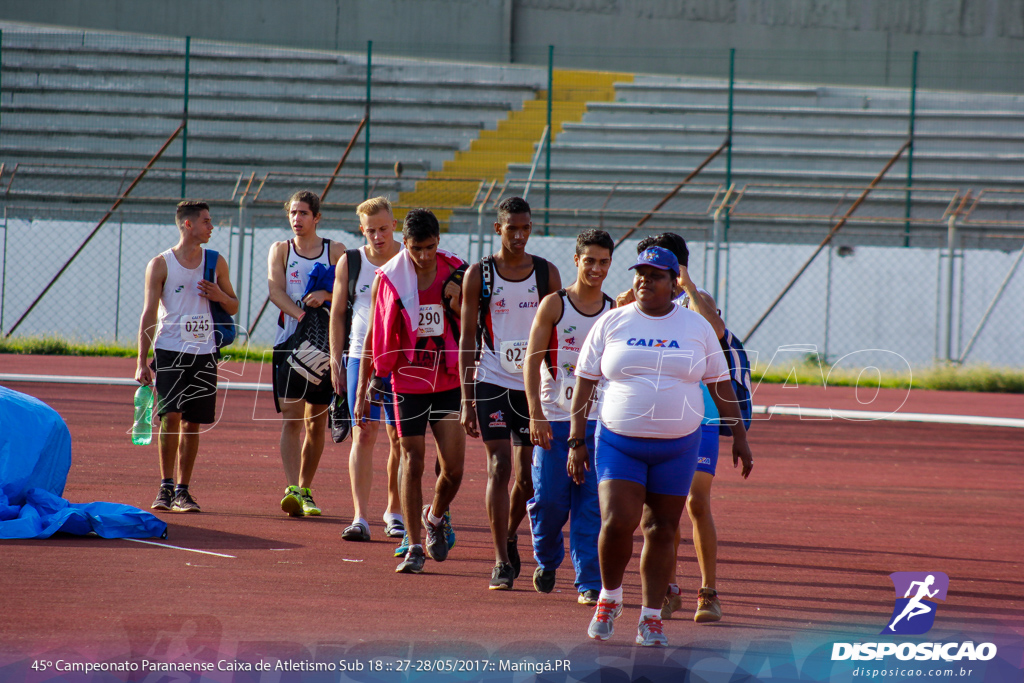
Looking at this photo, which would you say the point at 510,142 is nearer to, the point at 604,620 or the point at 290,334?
the point at 290,334

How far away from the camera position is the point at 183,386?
317 inches

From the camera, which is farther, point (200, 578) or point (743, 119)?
point (743, 119)

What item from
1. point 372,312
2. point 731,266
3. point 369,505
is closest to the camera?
point 372,312

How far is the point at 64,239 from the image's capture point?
21891 millimetres

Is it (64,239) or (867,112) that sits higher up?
(867,112)

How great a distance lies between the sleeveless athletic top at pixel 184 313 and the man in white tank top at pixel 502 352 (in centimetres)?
260

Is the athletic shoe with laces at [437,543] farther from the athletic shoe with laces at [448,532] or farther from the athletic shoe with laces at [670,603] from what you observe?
the athletic shoe with laces at [670,603]

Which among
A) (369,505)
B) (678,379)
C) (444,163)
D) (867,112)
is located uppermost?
(867,112)

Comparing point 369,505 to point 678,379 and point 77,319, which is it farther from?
Answer: point 77,319

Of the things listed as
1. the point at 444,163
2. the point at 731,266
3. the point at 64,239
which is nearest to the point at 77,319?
the point at 64,239

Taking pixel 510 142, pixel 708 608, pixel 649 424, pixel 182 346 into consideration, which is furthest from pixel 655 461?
pixel 510 142

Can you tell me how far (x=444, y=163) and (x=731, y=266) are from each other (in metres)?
8.92

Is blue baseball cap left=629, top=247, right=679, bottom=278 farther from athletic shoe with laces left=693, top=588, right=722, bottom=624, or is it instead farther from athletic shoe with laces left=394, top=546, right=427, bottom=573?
athletic shoe with laces left=394, top=546, right=427, bottom=573

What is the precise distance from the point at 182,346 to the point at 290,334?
0.75 m
